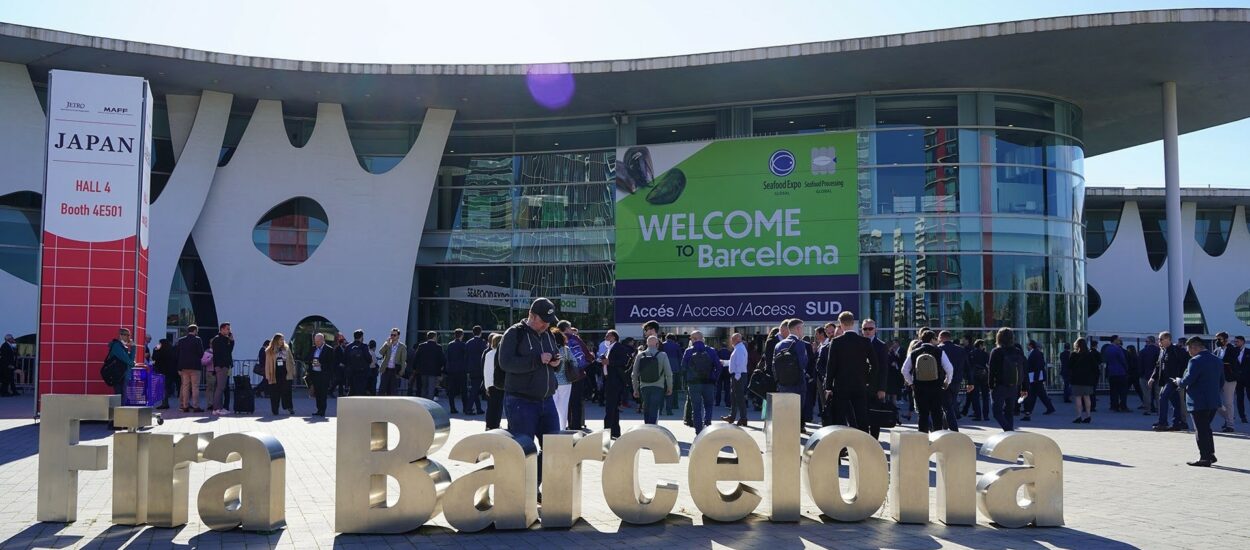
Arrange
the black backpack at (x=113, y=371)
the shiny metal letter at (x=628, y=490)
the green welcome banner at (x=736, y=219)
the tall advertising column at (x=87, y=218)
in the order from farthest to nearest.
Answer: the green welcome banner at (x=736, y=219) → the tall advertising column at (x=87, y=218) → the black backpack at (x=113, y=371) → the shiny metal letter at (x=628, y=490)

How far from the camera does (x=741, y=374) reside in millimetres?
16688

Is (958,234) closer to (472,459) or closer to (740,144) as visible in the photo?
(740,144)

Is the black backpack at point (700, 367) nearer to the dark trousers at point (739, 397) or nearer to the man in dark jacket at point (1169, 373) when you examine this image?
the dark trousers at point (739, 397)

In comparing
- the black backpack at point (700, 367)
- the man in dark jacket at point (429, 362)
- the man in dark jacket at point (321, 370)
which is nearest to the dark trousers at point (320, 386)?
the man in dark jacket at point (321, 370)

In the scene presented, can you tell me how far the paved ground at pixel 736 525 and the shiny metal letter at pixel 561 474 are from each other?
0.12 metres

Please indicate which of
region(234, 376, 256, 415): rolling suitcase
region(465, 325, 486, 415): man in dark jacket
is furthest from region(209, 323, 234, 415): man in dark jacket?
region(465, 325, 486, 415): man in dark jacket

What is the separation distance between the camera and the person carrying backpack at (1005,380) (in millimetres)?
15711

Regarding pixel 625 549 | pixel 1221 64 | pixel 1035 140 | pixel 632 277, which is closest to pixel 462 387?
pixel 632 277

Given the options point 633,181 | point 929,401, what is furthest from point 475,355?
point 633,181

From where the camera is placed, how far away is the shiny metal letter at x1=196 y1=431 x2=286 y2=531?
23.9 feet

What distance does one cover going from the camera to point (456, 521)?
7.41 m

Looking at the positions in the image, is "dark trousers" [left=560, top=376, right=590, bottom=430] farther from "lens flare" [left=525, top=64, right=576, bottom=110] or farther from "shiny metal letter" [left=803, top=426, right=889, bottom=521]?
"lens flare" [left=525, top=64, right=576, bottom=110]

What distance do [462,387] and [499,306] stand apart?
12.0 metres

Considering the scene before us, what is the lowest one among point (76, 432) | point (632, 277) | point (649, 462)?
point (649, 462)
